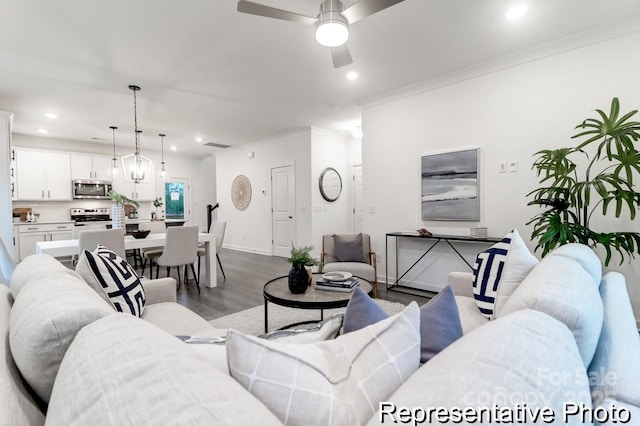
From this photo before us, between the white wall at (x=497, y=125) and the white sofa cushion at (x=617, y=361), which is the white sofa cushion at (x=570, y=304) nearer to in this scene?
the white sofa cushion at (x=617, y=361)

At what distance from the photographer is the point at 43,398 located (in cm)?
71

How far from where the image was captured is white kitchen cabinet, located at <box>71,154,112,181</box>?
6484 mm

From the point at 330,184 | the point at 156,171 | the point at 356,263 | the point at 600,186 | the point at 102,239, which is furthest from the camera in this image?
the point at 156,171

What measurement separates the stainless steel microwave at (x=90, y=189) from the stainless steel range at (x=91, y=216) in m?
0.31

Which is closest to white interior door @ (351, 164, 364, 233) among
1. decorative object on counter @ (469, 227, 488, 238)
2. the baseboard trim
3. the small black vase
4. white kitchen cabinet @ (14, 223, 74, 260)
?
the baseboard trim

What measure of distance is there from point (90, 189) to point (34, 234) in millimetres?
1337

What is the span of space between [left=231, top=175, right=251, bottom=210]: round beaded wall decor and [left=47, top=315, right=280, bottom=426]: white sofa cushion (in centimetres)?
686

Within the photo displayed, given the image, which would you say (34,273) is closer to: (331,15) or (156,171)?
(331,15)

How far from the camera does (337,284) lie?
234 centimetres

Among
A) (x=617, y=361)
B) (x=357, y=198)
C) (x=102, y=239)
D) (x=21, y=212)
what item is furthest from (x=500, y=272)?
(x=21, y=212)

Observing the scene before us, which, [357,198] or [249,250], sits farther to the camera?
[249,250]

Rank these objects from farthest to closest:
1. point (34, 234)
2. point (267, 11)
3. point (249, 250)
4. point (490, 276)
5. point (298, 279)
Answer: point (249, 250), point (34, 234), point (298, 279), point (267, 11), point (490, 276)

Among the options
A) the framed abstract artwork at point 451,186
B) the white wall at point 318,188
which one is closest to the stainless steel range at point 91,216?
the white wall at point 318,188

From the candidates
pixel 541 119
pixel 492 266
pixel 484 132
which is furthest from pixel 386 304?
pixel 541 119
